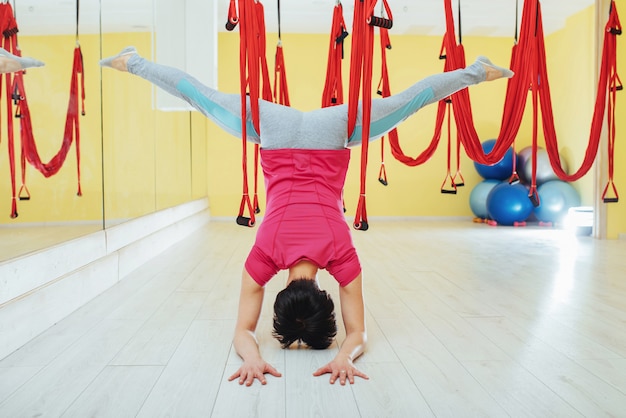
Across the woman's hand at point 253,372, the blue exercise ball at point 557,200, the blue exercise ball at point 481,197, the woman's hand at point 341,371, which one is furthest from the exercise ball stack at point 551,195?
the woman's hand at point 253,372

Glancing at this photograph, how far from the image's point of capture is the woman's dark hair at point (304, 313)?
1972mm

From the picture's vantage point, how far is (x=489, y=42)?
774 centimetres

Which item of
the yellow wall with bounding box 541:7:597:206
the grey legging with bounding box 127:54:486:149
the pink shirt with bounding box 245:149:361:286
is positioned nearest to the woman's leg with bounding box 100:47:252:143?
the grey legging with bounding box 127:54:486:149

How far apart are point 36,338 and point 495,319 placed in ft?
6.50

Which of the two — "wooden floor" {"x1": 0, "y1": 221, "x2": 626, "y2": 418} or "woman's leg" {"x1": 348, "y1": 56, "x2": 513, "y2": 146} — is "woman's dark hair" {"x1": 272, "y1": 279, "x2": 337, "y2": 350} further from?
"woman's leg" {"x1": 348, "y1": 56, "x2": 513, "y2": 146}

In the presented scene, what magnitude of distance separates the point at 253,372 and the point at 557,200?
552 centimetres

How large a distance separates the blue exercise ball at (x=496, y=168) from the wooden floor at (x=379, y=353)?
309 centimetres

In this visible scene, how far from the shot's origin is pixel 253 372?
6.17ft

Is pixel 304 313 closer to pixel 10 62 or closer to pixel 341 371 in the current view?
pixel 341 371

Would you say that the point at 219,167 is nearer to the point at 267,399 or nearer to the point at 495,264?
the point at 495,264

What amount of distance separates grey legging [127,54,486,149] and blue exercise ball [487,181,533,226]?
458 centimetres

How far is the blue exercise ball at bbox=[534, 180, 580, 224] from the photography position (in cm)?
650

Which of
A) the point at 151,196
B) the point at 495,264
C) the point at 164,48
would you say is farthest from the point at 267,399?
the point at 164,48

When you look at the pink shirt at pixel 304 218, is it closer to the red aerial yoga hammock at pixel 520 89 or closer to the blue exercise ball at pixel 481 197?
the red aerial yoga hammock at pixel 520 89
